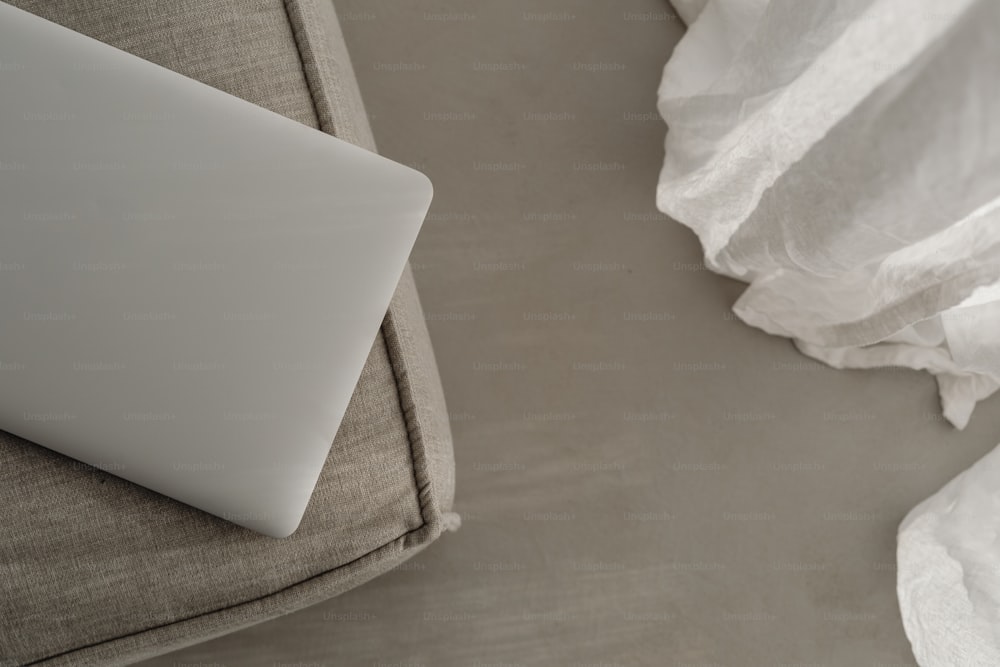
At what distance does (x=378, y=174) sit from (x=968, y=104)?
54 centimetres

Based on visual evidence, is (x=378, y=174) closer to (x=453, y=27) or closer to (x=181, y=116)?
(x=181, y=116)

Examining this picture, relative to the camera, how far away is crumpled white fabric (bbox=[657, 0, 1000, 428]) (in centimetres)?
70

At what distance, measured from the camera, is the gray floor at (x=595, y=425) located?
1187mm

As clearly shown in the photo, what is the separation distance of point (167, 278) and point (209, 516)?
25 centimetres

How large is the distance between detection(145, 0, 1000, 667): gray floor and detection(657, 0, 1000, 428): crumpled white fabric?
10 cm

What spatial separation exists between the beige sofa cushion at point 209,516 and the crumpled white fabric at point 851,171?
484mm

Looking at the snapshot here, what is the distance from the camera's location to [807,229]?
0.89 metres

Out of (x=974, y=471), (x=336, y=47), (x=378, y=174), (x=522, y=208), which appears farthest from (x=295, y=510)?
(x=974, y=471)

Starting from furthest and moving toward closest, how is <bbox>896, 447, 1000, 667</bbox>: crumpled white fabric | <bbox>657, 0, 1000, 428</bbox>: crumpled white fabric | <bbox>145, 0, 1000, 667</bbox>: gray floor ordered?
<bbox>145, 0, 1000, 667</bbox>: gray floor
<bbox>896, 447, 1000, 667</bbox>: crumpled white fabric
<bbox>657, 0, 1000, 428</bbox>: crumpled white fabric

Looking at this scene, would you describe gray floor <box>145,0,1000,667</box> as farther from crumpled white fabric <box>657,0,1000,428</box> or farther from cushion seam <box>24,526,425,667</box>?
cushion seam <box>24,526,425,667</box>

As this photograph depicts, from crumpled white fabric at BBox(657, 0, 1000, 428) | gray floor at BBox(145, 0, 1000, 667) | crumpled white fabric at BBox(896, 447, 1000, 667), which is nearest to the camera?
crumpled white fabric at BBox(657, 0, 1000, 428)

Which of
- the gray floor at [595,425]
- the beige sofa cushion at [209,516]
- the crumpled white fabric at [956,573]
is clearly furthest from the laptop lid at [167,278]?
the crumpled white fabric at [956,573]

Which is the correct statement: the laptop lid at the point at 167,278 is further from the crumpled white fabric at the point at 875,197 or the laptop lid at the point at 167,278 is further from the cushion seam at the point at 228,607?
the crumpled white fabric at the point at 875,197

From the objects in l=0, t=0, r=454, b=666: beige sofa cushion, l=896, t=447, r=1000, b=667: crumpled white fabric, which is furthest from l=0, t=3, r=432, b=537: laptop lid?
l=896, t=447, r=1000, b=667: crumpled white fabric
